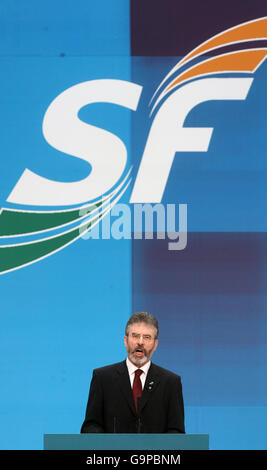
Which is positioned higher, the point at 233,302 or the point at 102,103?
the point at 102,103

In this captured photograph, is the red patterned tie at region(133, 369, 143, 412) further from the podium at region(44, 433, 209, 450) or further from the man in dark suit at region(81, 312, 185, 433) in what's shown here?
the podium at region(44, 433, 209, 450)

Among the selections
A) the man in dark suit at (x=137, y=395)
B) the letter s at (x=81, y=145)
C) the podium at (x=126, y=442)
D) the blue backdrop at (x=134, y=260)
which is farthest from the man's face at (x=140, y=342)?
the letter s at (x=81, y=145)

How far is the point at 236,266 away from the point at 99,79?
137cm

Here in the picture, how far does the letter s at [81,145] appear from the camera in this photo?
4.41 meters

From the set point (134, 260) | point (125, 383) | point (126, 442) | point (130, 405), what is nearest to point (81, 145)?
point (134, 260)

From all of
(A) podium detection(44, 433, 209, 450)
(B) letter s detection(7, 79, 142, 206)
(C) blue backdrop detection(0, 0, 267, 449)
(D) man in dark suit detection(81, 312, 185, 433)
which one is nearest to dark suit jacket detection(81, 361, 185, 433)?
(D) man in dark suit detection(81, 312, 185, 433)

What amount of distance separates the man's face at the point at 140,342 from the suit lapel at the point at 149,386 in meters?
0.05

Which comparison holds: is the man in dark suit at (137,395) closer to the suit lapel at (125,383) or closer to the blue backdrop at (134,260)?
the suit lapel at (125,383)

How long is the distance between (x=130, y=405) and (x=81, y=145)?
6.48 ft

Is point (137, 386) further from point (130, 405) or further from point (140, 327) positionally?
point (140, 327)

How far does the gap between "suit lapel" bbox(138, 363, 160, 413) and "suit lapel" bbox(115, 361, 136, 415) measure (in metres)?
0.03
